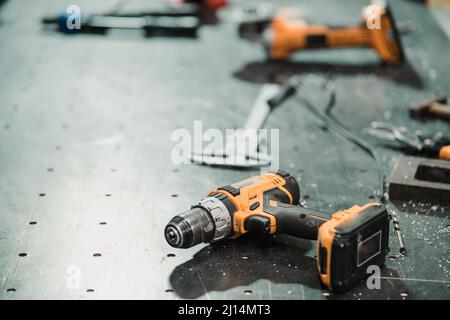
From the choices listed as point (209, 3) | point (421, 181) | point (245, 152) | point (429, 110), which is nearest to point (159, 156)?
point (245, 152)

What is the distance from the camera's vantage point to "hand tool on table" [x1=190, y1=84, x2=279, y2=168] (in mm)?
2896

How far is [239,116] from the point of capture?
3.39 m

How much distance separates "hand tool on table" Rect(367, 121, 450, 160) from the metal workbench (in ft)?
0.28

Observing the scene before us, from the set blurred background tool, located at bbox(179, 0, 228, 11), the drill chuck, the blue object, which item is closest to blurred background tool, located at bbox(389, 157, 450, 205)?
the drill chuck

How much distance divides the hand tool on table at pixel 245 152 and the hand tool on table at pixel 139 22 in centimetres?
130

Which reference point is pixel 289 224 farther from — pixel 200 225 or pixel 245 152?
pixel 245 152

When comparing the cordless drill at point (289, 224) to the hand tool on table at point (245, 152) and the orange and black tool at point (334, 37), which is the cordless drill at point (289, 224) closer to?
the hand tool on table at point (245, 152)

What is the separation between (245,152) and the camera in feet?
9.84

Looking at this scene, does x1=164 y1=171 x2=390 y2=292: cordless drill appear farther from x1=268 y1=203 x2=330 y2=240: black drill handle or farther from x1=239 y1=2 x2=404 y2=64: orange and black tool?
x1=239 y1=2 x2=404 y2=64: orange and black tool

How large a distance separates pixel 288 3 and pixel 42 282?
361 cm
